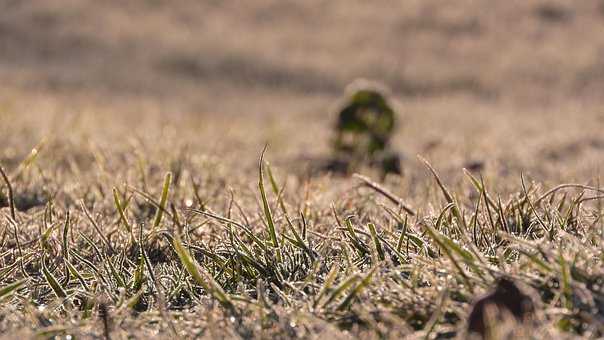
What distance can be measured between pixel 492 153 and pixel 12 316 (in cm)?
464

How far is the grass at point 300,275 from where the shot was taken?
1.57 m

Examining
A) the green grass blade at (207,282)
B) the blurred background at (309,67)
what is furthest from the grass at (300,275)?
the blurred background at (309,67)

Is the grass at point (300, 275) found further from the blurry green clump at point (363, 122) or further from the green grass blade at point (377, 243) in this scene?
the blurry green clump at point (363, 122)

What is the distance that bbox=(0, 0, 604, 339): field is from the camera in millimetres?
1637

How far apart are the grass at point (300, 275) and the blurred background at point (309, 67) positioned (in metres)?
4.04

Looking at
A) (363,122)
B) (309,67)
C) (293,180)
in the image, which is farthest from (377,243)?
(309,67)

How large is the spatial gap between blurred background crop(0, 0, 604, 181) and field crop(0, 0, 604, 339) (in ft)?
0.21

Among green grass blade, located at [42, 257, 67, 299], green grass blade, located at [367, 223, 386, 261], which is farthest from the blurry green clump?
green grass blade, located at [42, 257, 67, 299]

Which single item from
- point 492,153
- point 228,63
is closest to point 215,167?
point 492,153

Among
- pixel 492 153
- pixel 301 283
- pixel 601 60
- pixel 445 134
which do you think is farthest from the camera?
pixel 601 60

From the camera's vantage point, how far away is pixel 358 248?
6.59ft

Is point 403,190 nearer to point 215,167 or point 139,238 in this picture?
point 215,167

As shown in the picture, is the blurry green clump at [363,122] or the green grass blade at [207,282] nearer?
the green grass blade at [207,282]

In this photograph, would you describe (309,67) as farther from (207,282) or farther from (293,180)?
(207,282)
